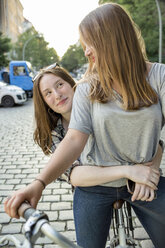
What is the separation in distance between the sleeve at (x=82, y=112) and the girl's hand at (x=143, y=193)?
1.25 feet

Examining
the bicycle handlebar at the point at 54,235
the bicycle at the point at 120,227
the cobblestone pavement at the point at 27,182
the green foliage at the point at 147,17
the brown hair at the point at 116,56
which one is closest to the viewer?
the bicycle handlebar at the point at 54,235

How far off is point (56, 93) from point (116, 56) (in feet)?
2.01

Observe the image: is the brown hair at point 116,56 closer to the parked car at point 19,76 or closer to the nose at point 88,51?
the nose at point 88,51

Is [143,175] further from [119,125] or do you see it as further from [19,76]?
[19,76]

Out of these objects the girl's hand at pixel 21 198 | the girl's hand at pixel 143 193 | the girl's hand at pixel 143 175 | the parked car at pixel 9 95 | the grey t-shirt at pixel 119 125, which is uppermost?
the grey t-shirt at pixel 119 125

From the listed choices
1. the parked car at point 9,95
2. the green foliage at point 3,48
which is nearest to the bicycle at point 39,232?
the parked car at point 9,95

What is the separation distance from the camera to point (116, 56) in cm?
147

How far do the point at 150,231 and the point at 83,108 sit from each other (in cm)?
77

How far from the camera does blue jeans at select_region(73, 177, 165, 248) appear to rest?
63.9 inches

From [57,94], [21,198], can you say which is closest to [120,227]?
[21,198]

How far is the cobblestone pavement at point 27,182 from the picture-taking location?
349cm

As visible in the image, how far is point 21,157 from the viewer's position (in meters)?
6.64

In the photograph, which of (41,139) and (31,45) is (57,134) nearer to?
(41,139)

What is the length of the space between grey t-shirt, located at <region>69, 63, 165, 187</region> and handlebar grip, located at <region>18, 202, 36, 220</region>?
456 millimetres
